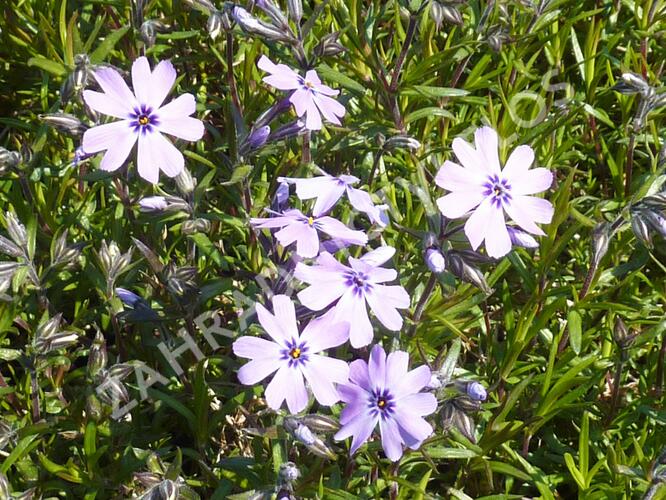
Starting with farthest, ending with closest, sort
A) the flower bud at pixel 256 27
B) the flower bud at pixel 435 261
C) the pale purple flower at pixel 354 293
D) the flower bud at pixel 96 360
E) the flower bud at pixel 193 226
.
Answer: the flower bud at pixel 256 27
the flower bud at pixel 193 226
the flower bud at pixel 96 360
the flower bud at pixel 435 261
the pale purple flower at pixel 354 293

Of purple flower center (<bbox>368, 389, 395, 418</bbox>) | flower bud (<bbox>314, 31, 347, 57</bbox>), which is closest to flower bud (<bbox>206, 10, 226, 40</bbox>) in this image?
flower bud (<bbox>314, 31, 347, 57</bbox>)

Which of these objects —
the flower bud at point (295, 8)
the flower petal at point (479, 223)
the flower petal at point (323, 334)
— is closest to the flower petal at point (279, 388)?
the flower petal at point (323, 334)

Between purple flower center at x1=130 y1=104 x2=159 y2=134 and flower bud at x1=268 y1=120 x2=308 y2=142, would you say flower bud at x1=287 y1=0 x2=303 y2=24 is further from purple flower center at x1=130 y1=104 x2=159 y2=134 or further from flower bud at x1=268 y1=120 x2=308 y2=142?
purple flower center at x1=130 y1=104 x2=159 y2=134

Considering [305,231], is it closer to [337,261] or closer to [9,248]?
[337,261]

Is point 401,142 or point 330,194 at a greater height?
point 401,142

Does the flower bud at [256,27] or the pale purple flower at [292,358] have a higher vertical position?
the flower bud at [256,27]

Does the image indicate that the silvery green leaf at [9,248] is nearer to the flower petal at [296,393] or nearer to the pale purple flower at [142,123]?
the pale purple flower at [142,123]

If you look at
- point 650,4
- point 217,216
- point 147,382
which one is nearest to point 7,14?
point 217,216

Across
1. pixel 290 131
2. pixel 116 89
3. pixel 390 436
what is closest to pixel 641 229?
pixel 390 436
